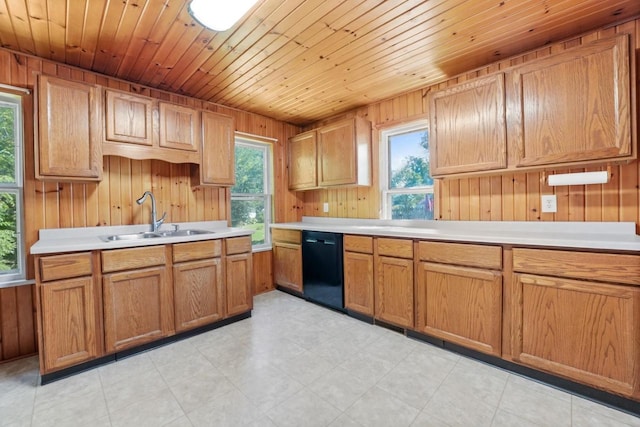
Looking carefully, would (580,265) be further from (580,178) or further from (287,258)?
(287,258)

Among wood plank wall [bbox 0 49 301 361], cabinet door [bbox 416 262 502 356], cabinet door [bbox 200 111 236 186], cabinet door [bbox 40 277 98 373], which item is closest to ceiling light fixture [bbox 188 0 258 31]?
cabinet door [bbox 200 111 236 186]

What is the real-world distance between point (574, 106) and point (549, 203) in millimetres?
712

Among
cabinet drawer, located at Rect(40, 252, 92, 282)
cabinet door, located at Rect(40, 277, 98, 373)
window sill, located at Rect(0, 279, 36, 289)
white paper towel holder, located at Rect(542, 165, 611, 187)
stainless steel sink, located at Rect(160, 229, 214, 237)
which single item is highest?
white paper towel holder, located at Rect(542, 165, 611, 187)

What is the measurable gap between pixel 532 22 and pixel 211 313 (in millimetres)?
3335

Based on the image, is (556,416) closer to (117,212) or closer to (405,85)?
(405,85)

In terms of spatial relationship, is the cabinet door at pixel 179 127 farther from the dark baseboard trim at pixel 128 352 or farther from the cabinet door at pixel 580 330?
the cabinet door at pixel 580 330

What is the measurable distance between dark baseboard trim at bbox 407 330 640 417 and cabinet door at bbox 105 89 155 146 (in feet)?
10.0

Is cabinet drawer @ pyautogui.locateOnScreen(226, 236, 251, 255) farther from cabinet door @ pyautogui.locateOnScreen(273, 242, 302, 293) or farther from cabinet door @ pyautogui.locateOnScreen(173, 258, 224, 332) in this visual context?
cabinet door @ pyautogui.locateOnScreen(273, 242, 302, 293)

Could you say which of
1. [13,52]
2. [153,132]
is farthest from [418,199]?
[13,52]

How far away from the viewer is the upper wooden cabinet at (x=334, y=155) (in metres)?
3.28

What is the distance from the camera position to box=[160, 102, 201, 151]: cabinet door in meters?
2.70

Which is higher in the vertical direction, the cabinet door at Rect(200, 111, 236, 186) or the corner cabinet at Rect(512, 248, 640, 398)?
the cabinet door at Rect(200, 111, 236, 186)

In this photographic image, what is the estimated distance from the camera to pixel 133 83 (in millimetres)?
2764

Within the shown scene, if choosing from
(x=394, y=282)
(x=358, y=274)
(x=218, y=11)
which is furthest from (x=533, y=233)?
(x=218, y=11)
